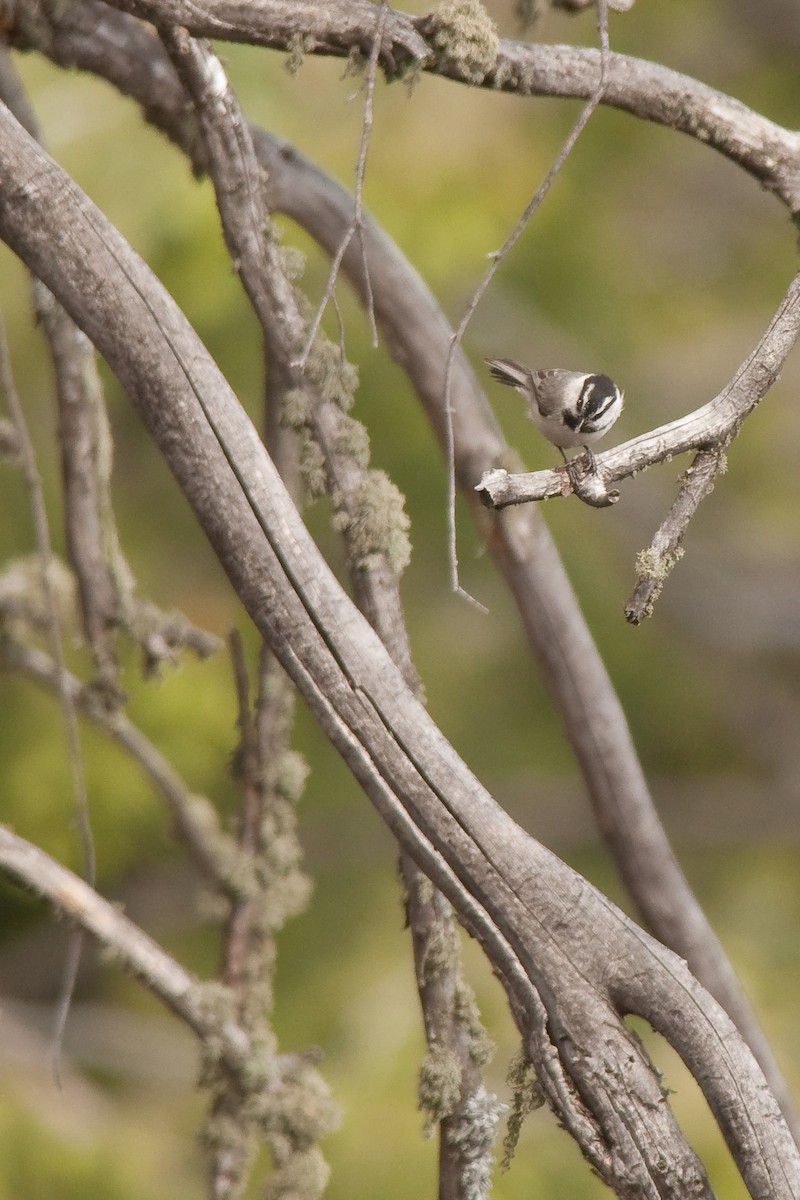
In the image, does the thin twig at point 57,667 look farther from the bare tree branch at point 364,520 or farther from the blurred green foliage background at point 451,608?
the blurred green foliage background at point 451,608

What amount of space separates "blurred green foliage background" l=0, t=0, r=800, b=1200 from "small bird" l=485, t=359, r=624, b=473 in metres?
0.81

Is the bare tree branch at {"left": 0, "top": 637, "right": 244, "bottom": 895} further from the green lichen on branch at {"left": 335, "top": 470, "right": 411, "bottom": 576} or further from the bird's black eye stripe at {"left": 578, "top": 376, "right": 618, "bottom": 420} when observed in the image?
the bird's black eye stripe at {"left": 578, "top": 376, "right": 618, "bottom": 420}

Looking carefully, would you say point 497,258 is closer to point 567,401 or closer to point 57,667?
point 567,401

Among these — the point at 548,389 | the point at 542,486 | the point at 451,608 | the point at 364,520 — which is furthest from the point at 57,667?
the point at 451,608

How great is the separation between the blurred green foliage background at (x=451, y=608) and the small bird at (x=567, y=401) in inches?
31.8

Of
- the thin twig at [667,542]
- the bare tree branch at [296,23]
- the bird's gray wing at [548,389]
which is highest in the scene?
the bird's gray wing at [548,389]

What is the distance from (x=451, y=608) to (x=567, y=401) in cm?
195

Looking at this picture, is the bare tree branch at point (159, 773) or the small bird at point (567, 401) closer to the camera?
the small bird at point (567, 401)

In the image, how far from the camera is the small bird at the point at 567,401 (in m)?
1.13

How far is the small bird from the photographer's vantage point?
1.13 m

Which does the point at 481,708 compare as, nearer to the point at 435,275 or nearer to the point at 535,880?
the point at 435,275

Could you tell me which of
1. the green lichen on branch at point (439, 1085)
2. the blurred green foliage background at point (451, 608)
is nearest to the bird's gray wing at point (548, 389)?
the green lichen on branch at point (439, 1085)

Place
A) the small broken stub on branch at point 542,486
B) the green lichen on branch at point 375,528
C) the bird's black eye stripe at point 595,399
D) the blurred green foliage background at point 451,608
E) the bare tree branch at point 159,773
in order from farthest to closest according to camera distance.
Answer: the blurred green foliage background at point 451,608
the bare tree branch at point 159,773
the bird's black eye stripe at point 595,399
the green lichen on branch at point 375,528
the small broken stub on branch at point 542,486

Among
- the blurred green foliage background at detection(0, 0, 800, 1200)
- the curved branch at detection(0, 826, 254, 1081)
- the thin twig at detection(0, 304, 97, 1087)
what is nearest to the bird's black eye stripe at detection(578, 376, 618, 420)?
the thin twig at detection(0, 304, 97, 1087)
